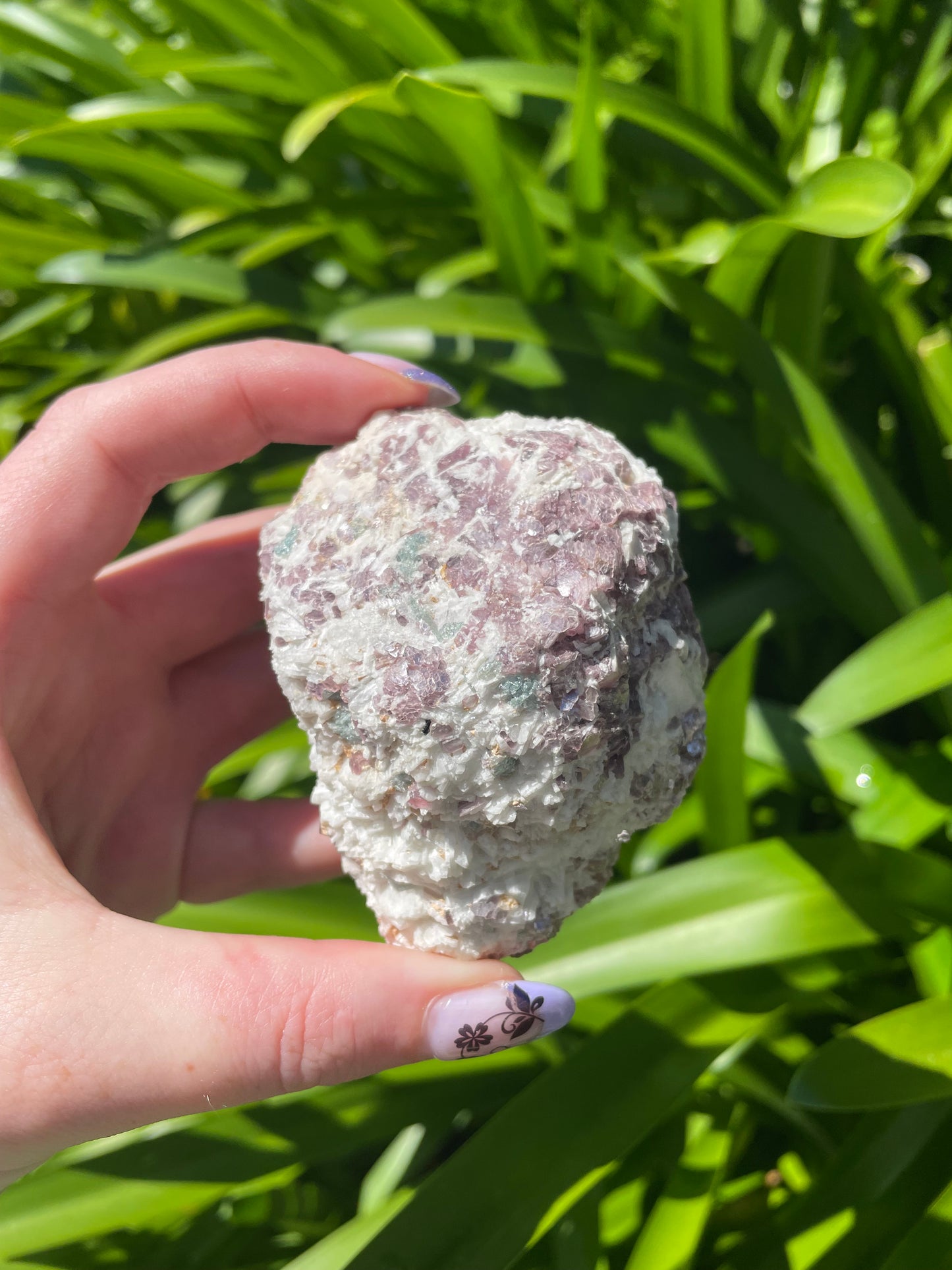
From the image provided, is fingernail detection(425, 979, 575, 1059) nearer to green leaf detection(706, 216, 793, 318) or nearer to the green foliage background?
the green foliage background

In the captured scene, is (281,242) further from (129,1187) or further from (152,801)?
(129,1187)

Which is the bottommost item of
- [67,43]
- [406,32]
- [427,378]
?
[427,378]

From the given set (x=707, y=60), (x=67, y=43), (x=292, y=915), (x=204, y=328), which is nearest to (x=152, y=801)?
(x=292, y=915)

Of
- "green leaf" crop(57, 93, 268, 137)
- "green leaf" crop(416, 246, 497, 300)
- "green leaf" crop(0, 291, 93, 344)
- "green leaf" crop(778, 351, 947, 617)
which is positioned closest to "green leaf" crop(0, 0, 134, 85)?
"green leaf" crop(57, 93, 268, 137)

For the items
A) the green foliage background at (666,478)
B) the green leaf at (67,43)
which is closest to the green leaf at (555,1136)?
the green foliage background at (666,478)

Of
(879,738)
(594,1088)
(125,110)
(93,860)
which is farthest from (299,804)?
(125,110)

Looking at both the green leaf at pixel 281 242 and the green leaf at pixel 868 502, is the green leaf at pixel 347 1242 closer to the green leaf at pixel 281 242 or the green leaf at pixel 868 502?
the green leaf at pixel 868 502
